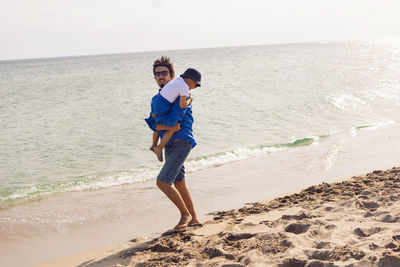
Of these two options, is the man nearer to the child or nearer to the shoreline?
the child

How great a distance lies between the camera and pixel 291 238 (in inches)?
149

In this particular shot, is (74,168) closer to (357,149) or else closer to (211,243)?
(211,243)

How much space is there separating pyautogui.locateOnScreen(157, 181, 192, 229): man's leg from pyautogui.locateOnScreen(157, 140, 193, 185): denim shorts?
6 cm

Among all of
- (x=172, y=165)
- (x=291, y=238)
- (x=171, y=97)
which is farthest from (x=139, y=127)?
(x=291, y=238)

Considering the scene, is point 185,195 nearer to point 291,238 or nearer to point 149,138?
point 291,238

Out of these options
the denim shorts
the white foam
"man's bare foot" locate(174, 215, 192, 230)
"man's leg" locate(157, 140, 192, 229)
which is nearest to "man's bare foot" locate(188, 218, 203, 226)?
"man's bare foot" locate(174, 215, 192, 230)

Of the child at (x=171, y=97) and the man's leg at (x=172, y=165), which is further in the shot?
the man's leg at (x=172, y=165)

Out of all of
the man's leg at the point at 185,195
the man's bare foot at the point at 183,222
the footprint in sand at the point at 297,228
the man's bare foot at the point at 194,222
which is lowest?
the man's bare foot at the point at 194,222

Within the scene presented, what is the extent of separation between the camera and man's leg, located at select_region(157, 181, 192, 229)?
450 cm

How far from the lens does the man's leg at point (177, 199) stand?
4.50 meters

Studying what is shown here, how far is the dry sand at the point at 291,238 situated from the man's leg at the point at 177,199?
111 mm

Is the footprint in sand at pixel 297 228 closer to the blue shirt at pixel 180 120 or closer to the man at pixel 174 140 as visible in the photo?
the man at pixel 174 140

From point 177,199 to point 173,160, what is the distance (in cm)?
48

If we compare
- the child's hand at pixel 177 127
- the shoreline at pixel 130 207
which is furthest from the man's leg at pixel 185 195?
the child's hand at pixel 177 127
